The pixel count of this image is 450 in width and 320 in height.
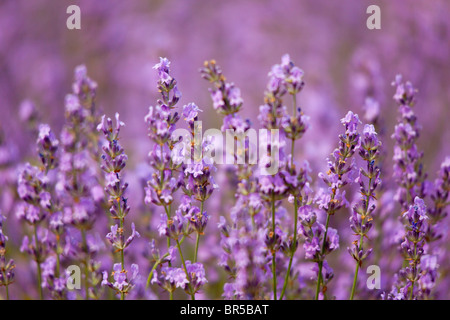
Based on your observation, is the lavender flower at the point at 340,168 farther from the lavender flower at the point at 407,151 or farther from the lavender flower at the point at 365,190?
the lavender flower at the point at 407,151

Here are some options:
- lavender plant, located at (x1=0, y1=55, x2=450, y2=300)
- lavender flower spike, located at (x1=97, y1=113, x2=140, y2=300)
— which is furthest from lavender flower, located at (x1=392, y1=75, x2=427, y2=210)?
lavender flower spike, located at (x1=97, y1=113, x2=140, y2=300)

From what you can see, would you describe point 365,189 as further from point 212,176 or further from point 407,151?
point 212,176

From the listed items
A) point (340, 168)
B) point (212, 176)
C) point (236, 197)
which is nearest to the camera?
point (340, 168)

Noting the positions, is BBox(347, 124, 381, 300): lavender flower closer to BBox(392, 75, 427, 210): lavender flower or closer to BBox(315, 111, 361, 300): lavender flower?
BBox(315, 111, 361, 300): lavender flower

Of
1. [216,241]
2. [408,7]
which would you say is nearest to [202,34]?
[408,7]

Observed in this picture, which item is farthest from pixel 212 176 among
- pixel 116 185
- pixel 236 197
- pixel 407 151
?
pixel 407 151

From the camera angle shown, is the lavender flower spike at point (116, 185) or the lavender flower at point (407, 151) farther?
the lavender flower at point (407, 151)

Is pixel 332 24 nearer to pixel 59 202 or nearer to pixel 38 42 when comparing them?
pixel 38 42

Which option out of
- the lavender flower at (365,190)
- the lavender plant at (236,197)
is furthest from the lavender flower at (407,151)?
the lavender flower at (365,190)
